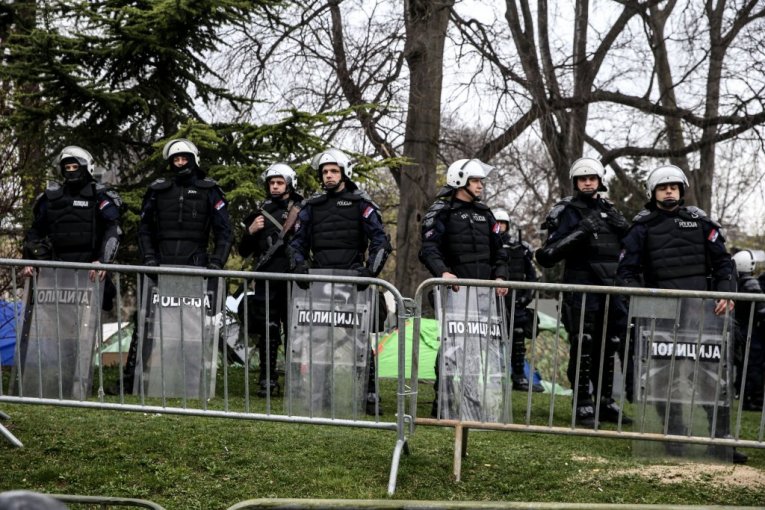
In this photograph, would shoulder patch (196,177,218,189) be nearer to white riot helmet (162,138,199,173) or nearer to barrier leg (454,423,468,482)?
white riot helmet (162,138,199,173)

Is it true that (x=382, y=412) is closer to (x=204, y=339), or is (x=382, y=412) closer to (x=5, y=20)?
(x=204, y=339)

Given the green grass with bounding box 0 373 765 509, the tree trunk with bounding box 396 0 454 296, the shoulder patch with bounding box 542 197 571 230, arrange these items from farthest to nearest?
1. the tree trunk with bounding box 396 0 454 296
2. the shoulder patch with bounding box 542 197 571 230
3. the green grass with bounding box 0 373 765 509

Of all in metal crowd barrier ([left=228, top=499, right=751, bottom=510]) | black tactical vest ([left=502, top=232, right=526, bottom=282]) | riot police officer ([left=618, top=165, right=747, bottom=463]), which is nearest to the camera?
metal crowd barrier ([left=228, top=499, right=751, bottom=510])

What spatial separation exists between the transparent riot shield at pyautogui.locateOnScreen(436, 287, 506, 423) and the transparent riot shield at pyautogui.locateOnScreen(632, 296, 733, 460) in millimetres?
922

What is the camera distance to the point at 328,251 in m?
8.80

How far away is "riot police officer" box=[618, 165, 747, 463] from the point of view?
7.99m

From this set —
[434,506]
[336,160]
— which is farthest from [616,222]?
[434,506]

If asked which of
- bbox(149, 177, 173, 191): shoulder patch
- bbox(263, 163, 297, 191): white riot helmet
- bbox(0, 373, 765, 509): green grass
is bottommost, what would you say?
bbox(0, 373, 765, 509): green grass

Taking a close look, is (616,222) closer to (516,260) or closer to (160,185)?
(516,260)

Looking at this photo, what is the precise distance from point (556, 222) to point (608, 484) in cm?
312

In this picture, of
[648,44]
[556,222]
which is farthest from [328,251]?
[648,44]

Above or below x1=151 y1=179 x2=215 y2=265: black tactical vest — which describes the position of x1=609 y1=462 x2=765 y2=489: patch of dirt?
below

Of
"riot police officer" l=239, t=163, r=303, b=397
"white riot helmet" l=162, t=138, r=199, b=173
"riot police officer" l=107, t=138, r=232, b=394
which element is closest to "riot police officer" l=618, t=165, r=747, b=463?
"riot police officer" l=239, t=163, r=303, b=397

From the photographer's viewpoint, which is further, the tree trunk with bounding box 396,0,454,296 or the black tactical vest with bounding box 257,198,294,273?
the tree trunk with bounding box 396,0,454,296
